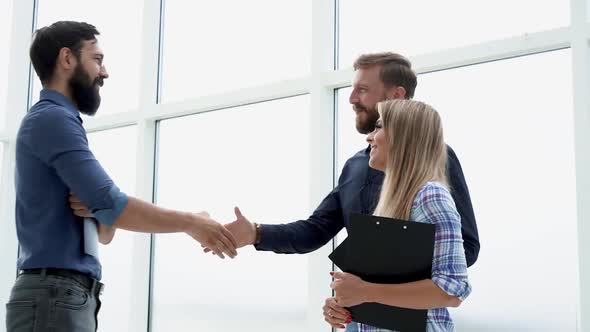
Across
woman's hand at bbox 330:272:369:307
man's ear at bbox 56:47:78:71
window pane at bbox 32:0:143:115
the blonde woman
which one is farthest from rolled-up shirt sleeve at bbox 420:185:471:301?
window pane at bbox 32:0:143:115

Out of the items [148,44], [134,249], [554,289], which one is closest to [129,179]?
[134,249]

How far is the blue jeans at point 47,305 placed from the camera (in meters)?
2.07

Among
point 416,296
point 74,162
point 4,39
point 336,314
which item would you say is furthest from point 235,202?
point 4,39

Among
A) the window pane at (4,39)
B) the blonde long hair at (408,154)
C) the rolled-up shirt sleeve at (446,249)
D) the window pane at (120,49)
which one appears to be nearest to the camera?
the rolled-up shirt sleeve at (446,249)

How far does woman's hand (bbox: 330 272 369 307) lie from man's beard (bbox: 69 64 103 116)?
1.13 metres

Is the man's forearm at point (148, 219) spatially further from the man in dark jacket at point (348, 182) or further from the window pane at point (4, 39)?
the window pane at point (4, 39)

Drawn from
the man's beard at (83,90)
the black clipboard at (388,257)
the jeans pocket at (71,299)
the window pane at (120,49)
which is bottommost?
the jeans pocket at (71,299)

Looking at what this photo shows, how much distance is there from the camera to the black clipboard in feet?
5.65

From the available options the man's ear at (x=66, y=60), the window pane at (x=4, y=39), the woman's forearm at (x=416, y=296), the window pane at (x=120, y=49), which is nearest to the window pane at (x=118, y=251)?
the window pane at (x=120, y=49)

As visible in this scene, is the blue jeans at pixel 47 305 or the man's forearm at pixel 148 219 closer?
the blue jeans at pixel 47 305

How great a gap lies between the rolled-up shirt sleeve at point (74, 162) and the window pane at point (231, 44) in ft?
5.19

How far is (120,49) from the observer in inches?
180

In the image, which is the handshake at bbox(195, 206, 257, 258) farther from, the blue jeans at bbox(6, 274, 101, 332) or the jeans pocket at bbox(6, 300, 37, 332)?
the jeans pocket at bbox(6, 300, 37, 332)

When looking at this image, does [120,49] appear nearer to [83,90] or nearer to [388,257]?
[83,90]
